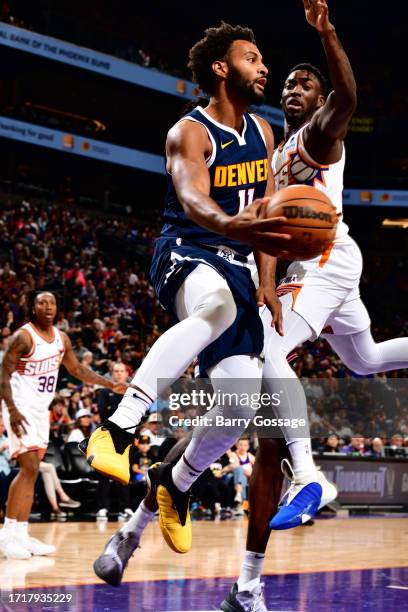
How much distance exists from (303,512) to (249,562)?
2.73 ft

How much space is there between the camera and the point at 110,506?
11.9 meters

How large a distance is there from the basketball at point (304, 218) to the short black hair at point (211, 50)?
3.34ft

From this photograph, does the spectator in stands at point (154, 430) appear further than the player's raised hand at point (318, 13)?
Yes

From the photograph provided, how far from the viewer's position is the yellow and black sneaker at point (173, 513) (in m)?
4.39

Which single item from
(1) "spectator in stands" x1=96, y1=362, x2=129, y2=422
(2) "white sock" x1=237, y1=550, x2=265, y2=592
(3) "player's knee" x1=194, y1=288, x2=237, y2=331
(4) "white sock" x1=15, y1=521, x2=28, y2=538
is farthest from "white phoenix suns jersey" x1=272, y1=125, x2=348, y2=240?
(1) "spectator in stands" x1=96, y1=362, x2=129, y2=422

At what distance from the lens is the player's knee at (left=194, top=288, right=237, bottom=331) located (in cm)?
386

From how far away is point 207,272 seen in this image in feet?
13.2

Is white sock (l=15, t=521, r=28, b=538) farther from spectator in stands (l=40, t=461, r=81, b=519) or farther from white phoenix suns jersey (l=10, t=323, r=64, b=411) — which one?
spectator in stands (l=40, t=461, r=81, b=519)

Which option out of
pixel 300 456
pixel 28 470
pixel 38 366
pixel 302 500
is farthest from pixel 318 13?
pixel 28 470

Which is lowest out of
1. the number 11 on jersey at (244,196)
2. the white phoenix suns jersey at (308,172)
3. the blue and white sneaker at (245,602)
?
the blue and white sneaker at (245,602)

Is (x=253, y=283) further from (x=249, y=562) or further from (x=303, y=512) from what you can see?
(x=249, y=562)

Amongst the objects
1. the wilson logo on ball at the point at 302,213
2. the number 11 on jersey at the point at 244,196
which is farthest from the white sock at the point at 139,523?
the wilson logo on ball at the point at 302,213

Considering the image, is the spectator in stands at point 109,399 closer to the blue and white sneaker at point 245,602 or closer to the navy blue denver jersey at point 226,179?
the blue and white sneaker at point 245,602

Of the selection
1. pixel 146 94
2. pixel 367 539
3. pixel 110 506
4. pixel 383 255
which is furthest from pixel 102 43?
pixel 367 539
